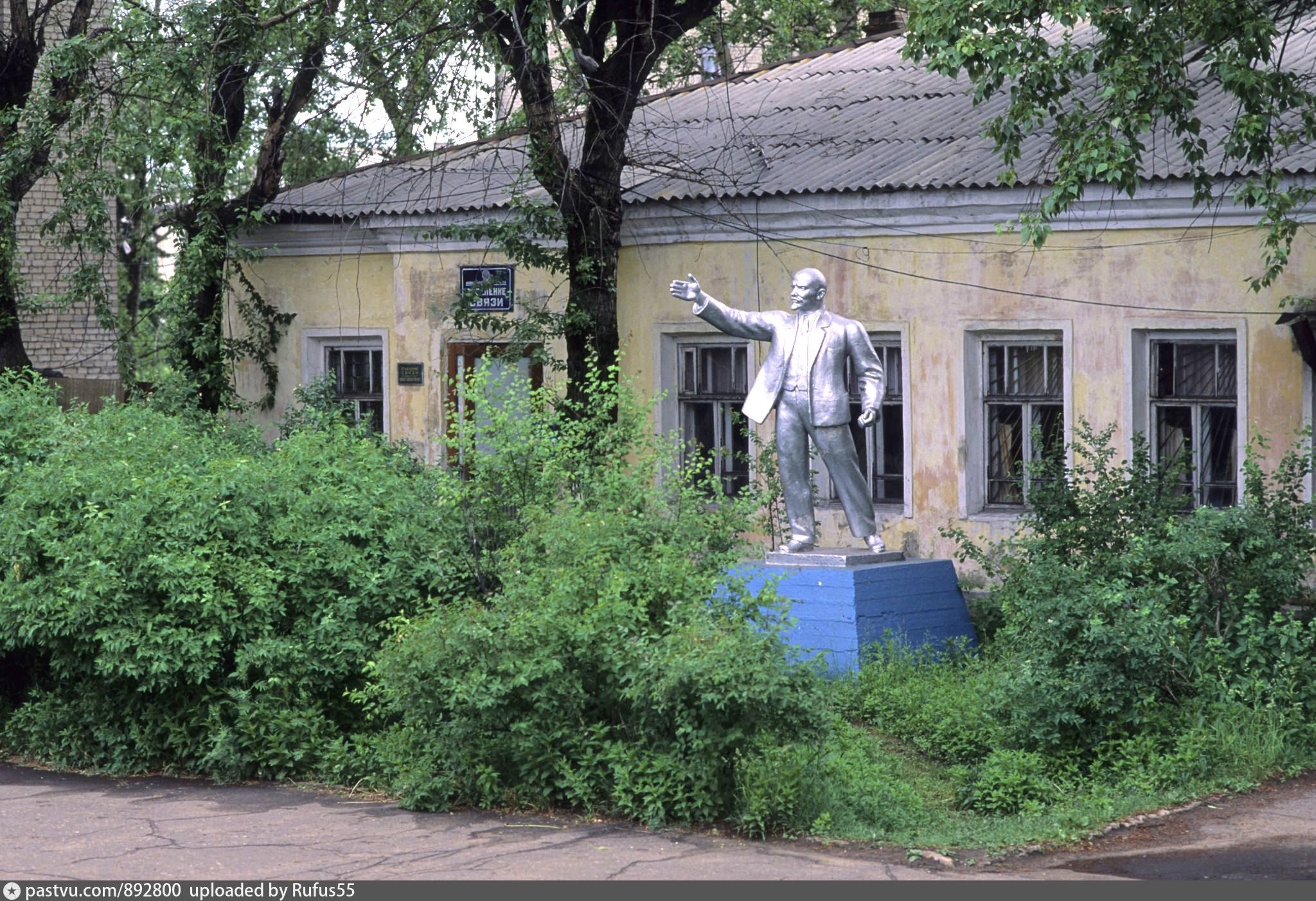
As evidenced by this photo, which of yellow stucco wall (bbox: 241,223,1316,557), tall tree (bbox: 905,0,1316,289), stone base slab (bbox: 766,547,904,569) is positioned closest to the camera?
tall tree (bbox: 905,0,1316,289)

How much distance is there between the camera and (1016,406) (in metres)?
11.9

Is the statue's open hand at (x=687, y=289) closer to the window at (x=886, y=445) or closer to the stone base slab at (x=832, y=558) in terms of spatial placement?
the stone base slab at (x=832, y=558)

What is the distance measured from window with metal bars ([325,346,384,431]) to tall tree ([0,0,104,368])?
285 centimetres

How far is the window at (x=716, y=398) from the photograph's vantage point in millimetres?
13336

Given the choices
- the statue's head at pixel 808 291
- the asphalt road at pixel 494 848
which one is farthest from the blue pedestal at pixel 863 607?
the asphalt road at pixel 494 848

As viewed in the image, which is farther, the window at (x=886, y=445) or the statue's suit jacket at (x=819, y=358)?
the window at (x=886, y=445)

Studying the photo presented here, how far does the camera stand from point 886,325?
12.3 m

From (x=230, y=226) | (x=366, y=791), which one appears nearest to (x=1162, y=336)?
(x=366, y=791)

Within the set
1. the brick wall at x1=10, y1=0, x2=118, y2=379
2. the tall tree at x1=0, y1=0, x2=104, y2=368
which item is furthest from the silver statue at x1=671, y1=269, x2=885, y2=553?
the brick wall at x1=10, y1=0, x2=118, y2=379

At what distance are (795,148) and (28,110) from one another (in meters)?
6.81

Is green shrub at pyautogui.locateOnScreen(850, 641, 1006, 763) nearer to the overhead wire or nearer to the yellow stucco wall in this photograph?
the yellow stucco wall

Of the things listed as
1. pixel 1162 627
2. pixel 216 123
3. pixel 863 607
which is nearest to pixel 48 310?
pixel 216 123

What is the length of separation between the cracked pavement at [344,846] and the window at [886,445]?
671cm

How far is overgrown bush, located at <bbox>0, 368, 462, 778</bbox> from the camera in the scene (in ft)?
23.8
